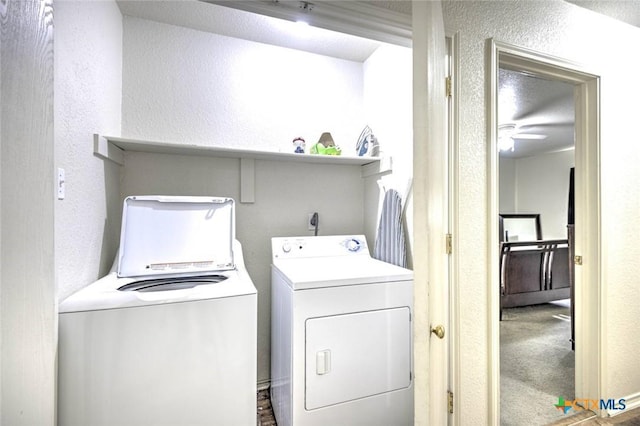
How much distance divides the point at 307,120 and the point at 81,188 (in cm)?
157

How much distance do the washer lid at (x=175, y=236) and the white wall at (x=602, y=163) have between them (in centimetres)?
133

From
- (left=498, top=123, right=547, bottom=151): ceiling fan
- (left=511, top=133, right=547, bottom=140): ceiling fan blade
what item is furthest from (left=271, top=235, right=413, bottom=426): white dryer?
(left=511, top=133, right=547, bottom=140): ceiling fan blade

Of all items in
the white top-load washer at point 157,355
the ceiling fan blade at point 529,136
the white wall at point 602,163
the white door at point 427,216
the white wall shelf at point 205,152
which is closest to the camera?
the white door at point 427,216

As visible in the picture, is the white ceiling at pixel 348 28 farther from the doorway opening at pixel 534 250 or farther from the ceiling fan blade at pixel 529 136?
the ceiling fan blade at pixel 529 136

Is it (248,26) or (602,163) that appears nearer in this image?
(602,163)

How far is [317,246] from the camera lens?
6.72ft

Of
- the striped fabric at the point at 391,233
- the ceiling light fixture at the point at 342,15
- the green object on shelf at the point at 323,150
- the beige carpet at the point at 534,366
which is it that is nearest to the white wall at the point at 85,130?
the ceiling light fixture at the point at 342,15

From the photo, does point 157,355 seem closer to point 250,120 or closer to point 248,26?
point 250,120

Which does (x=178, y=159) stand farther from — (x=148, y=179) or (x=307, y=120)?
(x=307, y=120)

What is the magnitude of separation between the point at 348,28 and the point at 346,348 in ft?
5.08

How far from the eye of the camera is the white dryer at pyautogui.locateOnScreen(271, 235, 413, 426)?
1.38 metres

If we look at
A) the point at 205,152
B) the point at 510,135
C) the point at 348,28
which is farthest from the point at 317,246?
the point at 510,135

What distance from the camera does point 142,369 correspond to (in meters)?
1.10

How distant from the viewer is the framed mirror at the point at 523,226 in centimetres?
590
